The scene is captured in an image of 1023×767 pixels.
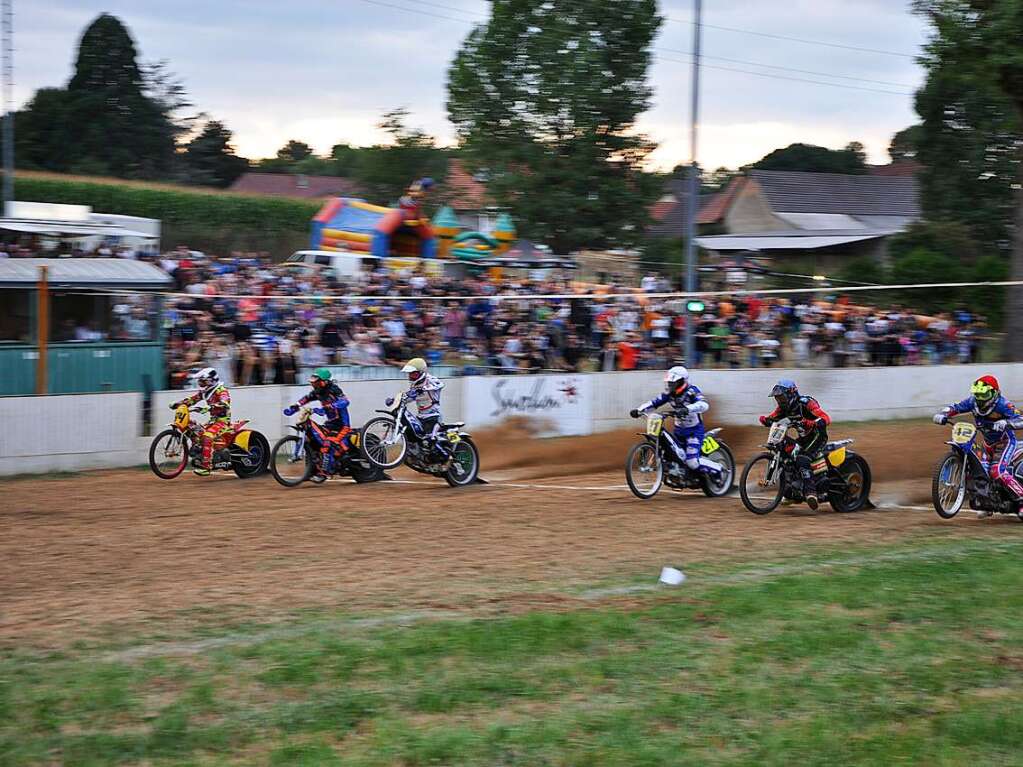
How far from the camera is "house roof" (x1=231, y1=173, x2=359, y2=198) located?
268 ft

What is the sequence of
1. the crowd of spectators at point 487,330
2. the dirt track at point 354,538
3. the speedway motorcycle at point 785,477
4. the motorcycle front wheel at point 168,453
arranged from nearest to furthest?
the dirt track at point 354,538 → the speedway motorcycle at point 785,477 → the motorcycle front wheel at point 168,453 → the crowd of spectators at point 487,330

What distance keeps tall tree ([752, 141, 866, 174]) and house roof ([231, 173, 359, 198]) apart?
39730mm

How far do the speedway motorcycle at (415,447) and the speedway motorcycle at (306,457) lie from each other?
21 centimetres

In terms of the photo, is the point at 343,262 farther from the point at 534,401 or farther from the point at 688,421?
the point at 688,421

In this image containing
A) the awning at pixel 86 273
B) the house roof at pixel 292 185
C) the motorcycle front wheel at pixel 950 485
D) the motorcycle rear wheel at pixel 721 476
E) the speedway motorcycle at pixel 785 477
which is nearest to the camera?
the motorcycle front wheel at pixel 950 485

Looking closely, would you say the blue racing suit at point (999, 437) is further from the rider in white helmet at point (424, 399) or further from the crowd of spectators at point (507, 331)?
the crowd of spectators at point (507, 331)

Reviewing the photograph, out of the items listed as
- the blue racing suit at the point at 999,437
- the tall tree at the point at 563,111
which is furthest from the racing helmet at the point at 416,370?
the tall tree at the point at 563,111

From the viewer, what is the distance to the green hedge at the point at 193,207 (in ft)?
165

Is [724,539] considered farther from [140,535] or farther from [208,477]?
[208,477]

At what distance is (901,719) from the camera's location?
6.86m

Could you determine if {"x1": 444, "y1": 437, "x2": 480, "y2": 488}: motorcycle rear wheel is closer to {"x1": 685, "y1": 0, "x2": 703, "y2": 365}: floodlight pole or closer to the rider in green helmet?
the rider in green helmet

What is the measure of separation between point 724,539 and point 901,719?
5580mm

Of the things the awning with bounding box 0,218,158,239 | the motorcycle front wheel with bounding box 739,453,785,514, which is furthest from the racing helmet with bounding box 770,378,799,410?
the awning with bounding box 0,218,158,239

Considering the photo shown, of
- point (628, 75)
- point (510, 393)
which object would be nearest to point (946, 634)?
point (510, 393)
